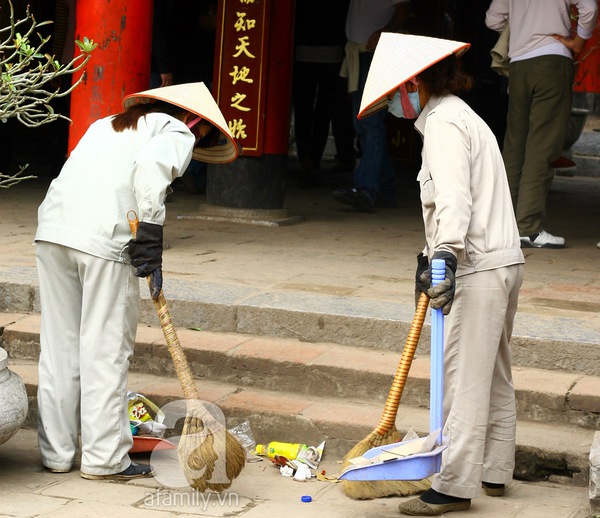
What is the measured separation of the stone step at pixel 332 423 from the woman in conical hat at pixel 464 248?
530 millimetres

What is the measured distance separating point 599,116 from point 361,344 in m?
10.2

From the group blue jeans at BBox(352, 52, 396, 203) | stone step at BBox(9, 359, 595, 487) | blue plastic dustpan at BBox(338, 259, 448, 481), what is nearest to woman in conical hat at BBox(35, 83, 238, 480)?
stone step at BBox(9, 359, 595, 487)

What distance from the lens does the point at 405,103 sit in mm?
4254

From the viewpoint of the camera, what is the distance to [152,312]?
5844 mm

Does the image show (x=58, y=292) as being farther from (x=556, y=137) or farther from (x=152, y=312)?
(x=556, y=137)

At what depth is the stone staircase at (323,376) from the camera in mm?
4809

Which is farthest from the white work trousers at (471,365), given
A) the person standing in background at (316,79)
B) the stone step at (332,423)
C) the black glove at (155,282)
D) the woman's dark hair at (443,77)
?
the person standing in background at (316,79)

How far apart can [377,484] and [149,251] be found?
1.24m

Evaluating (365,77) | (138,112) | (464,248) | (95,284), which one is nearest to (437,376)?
(464,248)

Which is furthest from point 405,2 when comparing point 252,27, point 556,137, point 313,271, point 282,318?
point 282,318

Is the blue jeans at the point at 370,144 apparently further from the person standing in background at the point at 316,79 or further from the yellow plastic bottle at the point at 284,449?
the yellow plastic bottle at the point at 284,449

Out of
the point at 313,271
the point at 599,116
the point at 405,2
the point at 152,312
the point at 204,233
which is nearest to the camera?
the point at 152,312

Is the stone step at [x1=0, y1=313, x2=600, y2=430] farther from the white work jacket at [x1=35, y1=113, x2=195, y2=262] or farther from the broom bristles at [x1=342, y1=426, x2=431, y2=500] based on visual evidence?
the white work jacket at [x1=35, y1=113, x2=195, y2=262]

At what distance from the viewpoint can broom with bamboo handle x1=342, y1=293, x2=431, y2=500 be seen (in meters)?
4.17
